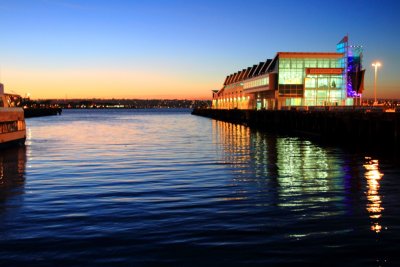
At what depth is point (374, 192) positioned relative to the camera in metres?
22.3

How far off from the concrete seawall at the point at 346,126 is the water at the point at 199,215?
14.2 metres

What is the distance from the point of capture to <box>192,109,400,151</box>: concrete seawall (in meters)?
45.7

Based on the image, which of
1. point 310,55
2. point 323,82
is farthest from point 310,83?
point 310,55

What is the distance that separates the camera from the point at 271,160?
3694 centimetres

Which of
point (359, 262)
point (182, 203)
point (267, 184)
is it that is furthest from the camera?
point (267, 184)

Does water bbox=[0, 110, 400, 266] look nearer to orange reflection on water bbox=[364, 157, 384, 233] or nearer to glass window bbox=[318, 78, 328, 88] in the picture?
orange reflection on water bbox=[364, 157, 384, 233]

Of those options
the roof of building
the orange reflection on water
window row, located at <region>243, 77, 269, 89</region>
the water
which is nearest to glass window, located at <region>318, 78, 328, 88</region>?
the roof of building

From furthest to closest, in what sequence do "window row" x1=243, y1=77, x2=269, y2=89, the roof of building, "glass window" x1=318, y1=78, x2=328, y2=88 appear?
"window row" x1=243, y1=77, x2=269, y2=89 → the roof of building → "glass window" x1=318, y1=78, x2=328, y2=88

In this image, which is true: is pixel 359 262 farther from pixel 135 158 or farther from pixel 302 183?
pixel 135 158

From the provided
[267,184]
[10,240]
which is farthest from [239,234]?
[267,184]

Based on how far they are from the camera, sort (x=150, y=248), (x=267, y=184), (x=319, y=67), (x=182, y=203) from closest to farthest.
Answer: (x=150, y=248) → (x=182, y=203) → (x=267, y=184) → (x=319, y=67)

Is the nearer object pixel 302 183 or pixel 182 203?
pixel 182 203

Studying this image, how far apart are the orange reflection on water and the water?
53 millimetres

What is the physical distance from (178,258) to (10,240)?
5.31 metres
